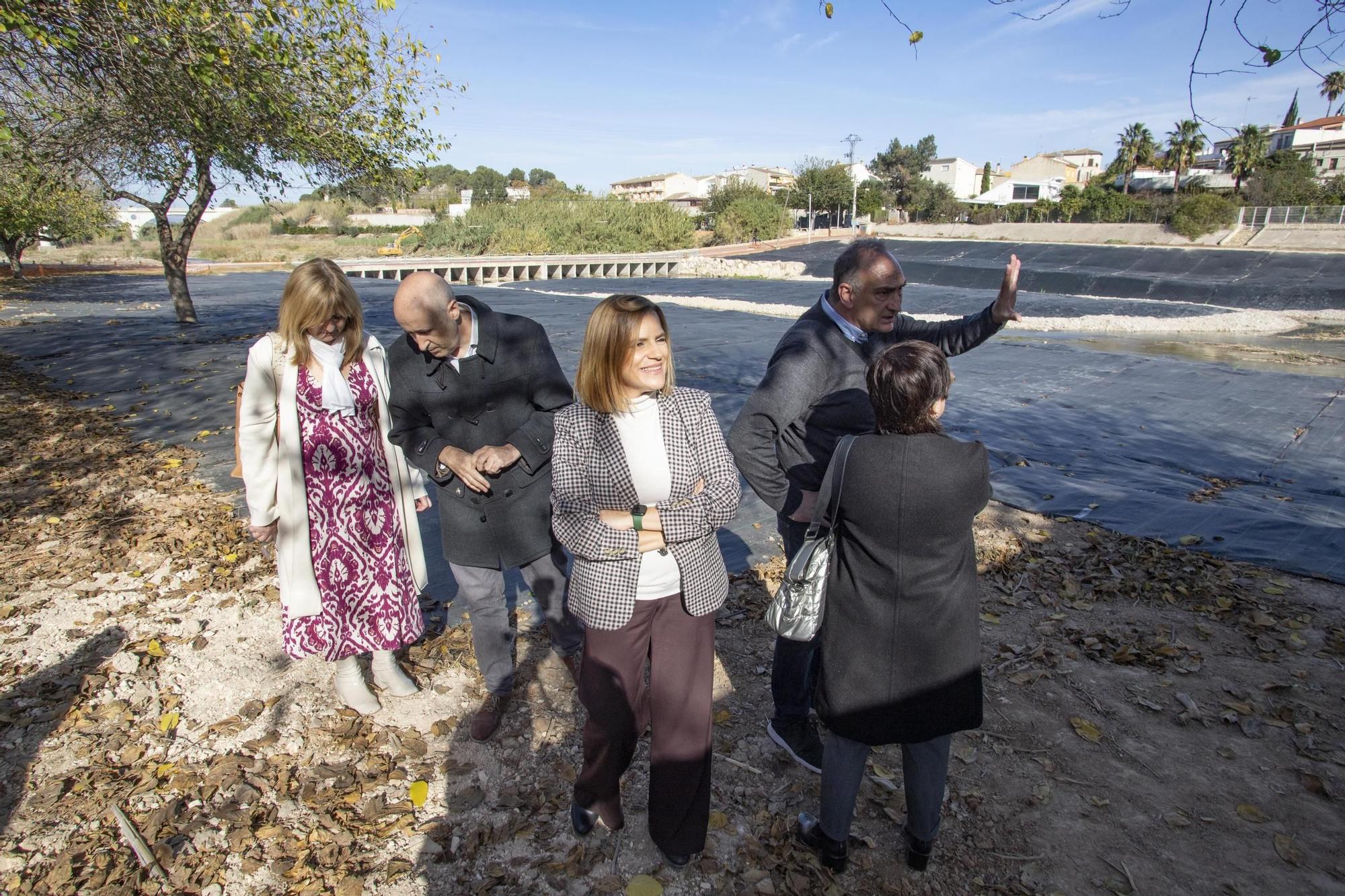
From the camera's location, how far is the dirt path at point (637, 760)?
2.38 metres

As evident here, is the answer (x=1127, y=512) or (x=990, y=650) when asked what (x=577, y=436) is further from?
(x=1127, y=512)

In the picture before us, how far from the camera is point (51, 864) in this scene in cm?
235

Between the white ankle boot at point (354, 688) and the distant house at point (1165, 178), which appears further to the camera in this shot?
the distant house at point (1165, 178)

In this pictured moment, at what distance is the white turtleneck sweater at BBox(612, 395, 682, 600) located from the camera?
7.29ft

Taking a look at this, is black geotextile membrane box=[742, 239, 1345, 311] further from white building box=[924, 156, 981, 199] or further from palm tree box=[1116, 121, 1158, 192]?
white building box=[924, 156, 981, 199]

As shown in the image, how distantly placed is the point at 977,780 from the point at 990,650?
3.31ft

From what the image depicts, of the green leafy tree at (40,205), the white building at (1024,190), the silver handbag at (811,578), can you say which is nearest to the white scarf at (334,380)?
the silver handbag at (811,578)

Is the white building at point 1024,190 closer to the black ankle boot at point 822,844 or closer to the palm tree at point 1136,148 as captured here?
the palm tree at point 1136,148

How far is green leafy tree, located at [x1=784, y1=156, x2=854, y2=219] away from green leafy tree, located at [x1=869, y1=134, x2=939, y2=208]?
42.6ft

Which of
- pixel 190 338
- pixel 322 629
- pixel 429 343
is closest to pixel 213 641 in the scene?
pixel 322 629

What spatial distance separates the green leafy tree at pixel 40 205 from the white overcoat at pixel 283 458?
6751 mm

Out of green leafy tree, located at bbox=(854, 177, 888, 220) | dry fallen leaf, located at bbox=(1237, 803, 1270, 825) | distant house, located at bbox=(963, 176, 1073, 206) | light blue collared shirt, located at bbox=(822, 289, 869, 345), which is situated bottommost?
dry fallen leaf, located at bbox=(1237, 803, 1270, 825)

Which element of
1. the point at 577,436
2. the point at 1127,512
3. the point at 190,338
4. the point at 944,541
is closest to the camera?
the point at 944,541

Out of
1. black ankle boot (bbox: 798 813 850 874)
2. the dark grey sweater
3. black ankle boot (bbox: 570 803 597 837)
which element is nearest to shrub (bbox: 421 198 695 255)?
the dark grey sweater
